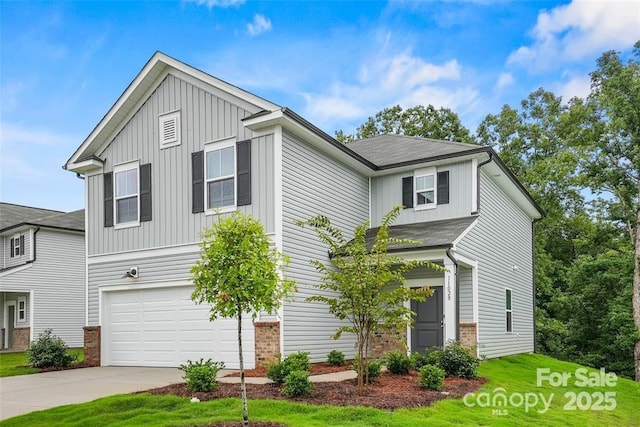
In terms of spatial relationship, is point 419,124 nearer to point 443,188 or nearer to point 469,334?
point 443,188

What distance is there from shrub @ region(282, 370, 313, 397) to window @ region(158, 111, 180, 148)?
772cm

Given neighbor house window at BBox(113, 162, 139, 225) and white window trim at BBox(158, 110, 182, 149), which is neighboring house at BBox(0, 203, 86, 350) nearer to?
neighbor house window at BBox(113, 162, 139, 225)

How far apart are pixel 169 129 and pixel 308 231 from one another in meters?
4.46

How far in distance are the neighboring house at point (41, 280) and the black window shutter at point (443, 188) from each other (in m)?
17.6

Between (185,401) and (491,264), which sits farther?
(491,264)

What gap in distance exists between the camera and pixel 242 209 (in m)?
13.0

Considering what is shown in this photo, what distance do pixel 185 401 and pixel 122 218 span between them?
786cm

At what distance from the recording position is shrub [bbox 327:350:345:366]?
1295 centimetres

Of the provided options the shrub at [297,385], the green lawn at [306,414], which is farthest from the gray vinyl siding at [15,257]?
the shrub at [297,385]

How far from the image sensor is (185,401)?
8508 millimetres

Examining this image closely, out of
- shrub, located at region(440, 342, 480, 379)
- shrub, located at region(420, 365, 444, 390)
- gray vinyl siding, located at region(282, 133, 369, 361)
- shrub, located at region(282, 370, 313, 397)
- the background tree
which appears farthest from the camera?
the background tree

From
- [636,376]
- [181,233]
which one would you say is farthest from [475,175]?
[636,376]

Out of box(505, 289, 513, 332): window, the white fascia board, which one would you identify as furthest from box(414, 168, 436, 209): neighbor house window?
box(505, 289, 513, 332): window

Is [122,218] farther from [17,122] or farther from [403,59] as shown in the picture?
[403,59]
